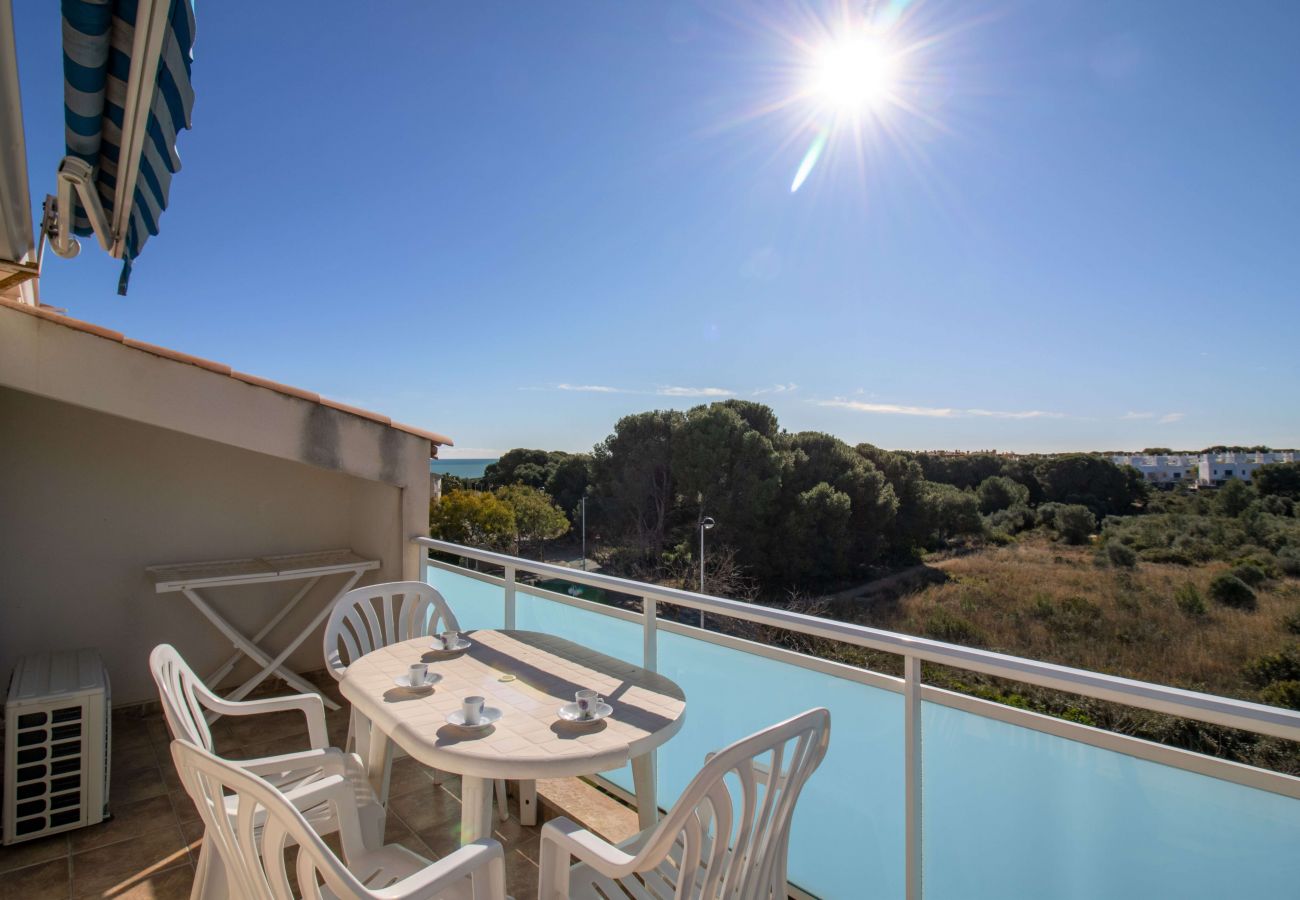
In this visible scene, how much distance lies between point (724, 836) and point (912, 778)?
739 millimetres

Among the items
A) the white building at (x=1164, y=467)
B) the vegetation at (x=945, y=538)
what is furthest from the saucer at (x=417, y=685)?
the white building at (x=1164, y=467)

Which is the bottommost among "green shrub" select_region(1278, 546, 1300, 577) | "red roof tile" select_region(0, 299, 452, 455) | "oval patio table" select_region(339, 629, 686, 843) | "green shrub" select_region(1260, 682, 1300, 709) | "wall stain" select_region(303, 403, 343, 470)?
"green shrub" select_region(1260, 682, 1300, 709)

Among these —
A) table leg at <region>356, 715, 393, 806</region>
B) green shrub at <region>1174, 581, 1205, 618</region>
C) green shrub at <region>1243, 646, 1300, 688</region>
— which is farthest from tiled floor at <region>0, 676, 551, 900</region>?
green shrub at <region>1174, 581, 1205, 618</region>

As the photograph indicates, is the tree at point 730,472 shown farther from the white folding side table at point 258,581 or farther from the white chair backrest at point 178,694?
the white chair backrest at point 178,694

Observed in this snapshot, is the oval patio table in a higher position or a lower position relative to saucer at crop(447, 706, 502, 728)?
lower

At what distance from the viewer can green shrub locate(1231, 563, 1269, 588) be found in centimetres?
1795

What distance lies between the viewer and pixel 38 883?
2250mm

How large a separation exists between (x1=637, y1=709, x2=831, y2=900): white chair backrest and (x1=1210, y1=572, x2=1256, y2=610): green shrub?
23.1 m

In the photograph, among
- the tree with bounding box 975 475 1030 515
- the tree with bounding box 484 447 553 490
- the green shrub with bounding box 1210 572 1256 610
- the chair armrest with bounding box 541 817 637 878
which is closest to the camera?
the chair armrest with bounding box 541 817 637 878

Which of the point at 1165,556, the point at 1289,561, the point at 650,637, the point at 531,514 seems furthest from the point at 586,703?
the point at 1165,556

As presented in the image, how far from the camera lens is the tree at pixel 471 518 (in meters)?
19.4

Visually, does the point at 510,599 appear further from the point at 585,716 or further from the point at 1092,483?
the point at 1092,483

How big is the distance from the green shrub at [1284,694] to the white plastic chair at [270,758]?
19.6 meters

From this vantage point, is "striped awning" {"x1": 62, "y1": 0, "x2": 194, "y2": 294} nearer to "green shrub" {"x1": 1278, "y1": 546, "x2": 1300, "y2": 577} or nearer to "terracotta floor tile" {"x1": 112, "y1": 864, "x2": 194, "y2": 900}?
"terracotta floor tile" {"x1": 112, "y1": 864, "x2": 194, "y2": 900}
